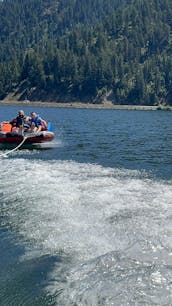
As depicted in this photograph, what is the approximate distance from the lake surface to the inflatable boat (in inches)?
393

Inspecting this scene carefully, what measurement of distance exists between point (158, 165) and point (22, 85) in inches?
7028

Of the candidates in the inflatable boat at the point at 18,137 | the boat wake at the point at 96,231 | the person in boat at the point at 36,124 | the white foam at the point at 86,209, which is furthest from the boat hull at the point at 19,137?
the boat wake at the point at 96,231

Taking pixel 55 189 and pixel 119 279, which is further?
pixel 55 189

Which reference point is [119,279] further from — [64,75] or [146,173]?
[64,75]

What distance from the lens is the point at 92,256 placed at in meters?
9.77

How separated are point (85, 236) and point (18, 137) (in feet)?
70.1

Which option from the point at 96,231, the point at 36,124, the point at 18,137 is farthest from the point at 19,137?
the point at 96,231

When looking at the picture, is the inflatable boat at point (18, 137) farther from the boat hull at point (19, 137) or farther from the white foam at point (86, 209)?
the white foam at point (86, 209)

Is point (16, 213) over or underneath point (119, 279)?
underneath

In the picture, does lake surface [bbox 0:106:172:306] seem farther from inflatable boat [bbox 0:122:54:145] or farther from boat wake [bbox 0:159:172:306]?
inflatable boat [bbox 0:122:54:145]

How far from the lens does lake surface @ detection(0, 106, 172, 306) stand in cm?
821

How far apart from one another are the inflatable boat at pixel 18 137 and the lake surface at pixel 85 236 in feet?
32.7

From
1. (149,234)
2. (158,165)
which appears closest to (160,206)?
(149,234)

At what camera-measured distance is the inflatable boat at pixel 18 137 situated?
31.4m
